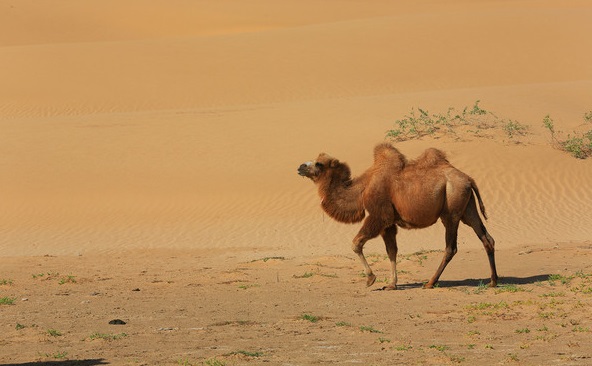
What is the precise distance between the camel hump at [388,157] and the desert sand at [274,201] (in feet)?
5.53

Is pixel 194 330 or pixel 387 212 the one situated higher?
pixel 387 212

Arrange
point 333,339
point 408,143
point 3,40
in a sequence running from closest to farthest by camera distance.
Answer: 1. point 333,339
2. point 408,143
3. point 3,40

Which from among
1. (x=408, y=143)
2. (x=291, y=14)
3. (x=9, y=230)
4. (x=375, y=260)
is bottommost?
(x=375, y=260)

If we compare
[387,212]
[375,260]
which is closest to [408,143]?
[375,260]

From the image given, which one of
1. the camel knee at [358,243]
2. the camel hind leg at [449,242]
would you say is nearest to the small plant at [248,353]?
the camel knee at [358,243]

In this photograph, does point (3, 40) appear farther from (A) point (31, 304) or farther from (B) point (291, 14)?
(A) point (31, 304)

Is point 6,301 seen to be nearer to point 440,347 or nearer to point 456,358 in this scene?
point 440,347

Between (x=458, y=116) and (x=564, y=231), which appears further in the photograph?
(x=458, y=116)

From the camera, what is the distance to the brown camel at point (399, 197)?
11.7 meters

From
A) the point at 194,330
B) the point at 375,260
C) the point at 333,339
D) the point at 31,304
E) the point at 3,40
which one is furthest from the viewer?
the point at 3,40

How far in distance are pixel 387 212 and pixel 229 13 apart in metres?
58.1

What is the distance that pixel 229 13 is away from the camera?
68.2 metres

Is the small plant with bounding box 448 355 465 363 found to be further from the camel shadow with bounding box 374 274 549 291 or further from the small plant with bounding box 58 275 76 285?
the small plant with bounding box 58 275 76 285

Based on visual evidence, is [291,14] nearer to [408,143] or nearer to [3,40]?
[3,40]
